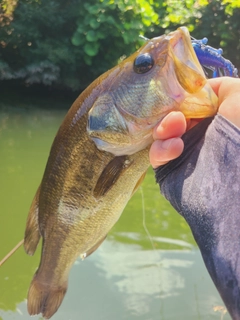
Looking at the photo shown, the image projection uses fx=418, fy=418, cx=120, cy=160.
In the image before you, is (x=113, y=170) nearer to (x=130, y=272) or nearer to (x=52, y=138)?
(x=130, y=272)

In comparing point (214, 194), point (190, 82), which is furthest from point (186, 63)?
point (214, 194)

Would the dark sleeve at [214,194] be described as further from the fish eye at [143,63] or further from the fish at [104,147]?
the fish eye at [143,63]

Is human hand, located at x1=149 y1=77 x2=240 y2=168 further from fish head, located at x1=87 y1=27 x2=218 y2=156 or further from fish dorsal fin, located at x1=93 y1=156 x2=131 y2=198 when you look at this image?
fish dorsal fin, located at x1=93 y1=156 x2=131 y2=198

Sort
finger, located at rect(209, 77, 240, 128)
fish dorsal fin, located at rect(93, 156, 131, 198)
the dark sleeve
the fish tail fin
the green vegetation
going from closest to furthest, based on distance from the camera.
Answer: the dark sleeve → finger, located at rect(209, 77, 240, 128) → fish dorsal fin, located at rect(93, 156, 131, 198) → the fish tail fin → the green vegetation

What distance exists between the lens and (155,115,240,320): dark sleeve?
3.17 feet

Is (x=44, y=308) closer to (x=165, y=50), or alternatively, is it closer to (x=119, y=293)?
(x=119, y=293)

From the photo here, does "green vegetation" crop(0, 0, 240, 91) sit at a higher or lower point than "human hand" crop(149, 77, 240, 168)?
lower

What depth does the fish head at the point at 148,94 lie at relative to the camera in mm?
1230

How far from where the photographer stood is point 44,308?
193 centimetres

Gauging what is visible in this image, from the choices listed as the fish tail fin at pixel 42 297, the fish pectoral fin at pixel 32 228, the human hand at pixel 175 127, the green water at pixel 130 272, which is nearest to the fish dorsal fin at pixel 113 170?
the human hand at pixel 175 127

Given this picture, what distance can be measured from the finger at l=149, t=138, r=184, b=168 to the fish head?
0.09 meters

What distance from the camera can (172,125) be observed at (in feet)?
3.98

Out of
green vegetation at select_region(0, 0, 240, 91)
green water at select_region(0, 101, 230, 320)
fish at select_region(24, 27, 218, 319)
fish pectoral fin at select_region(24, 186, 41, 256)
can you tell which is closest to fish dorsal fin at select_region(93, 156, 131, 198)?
fish at select_region(24, 27, 218, 319)

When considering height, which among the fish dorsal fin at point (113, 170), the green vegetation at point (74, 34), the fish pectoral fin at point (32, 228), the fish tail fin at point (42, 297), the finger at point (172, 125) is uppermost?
the finger at point (172, 125)
